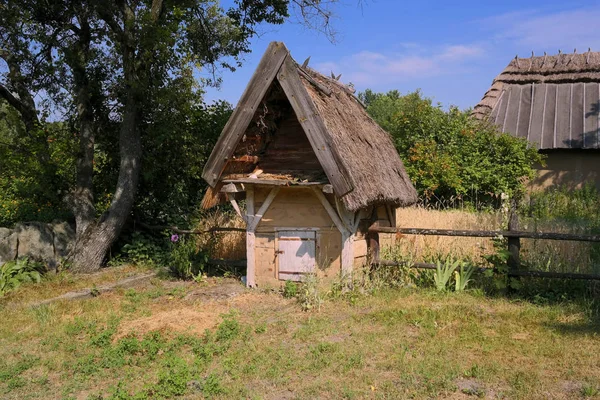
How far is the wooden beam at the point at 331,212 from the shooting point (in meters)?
7.77

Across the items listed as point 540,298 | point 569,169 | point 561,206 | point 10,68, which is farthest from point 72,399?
point 569,169

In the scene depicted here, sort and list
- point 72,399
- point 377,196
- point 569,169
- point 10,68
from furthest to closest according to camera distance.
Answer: point 569,169 → point 10,68 → point 377,196 → point 72,399

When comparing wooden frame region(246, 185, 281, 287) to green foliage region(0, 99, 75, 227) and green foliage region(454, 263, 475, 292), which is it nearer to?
green foliage region(454, 263, 475, 292)

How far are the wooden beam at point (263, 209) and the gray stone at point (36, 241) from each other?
430 centimetres

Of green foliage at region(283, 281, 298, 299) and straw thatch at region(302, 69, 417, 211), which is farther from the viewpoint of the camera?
green foliage at region(283, 281, 298, 299)

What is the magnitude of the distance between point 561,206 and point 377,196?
31.7ft

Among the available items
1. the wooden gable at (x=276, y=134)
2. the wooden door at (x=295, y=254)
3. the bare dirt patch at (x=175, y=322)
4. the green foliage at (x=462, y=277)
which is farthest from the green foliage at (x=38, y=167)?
the green foliage at (x=462, y=277)

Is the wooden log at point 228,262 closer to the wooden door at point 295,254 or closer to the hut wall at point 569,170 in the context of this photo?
the wooden door at point 295,254

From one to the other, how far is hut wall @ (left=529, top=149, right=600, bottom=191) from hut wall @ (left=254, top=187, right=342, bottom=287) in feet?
37.7

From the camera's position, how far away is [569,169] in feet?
54.6

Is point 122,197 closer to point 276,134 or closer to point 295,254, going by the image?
point 276,134

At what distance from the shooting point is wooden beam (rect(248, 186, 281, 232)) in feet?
26.8

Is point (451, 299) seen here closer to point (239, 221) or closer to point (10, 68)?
point (239, 221)

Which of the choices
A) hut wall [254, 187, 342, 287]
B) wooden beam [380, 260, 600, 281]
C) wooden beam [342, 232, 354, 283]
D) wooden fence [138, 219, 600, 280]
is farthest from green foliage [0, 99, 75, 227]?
wooden beam [380, 260, 600, 281]
